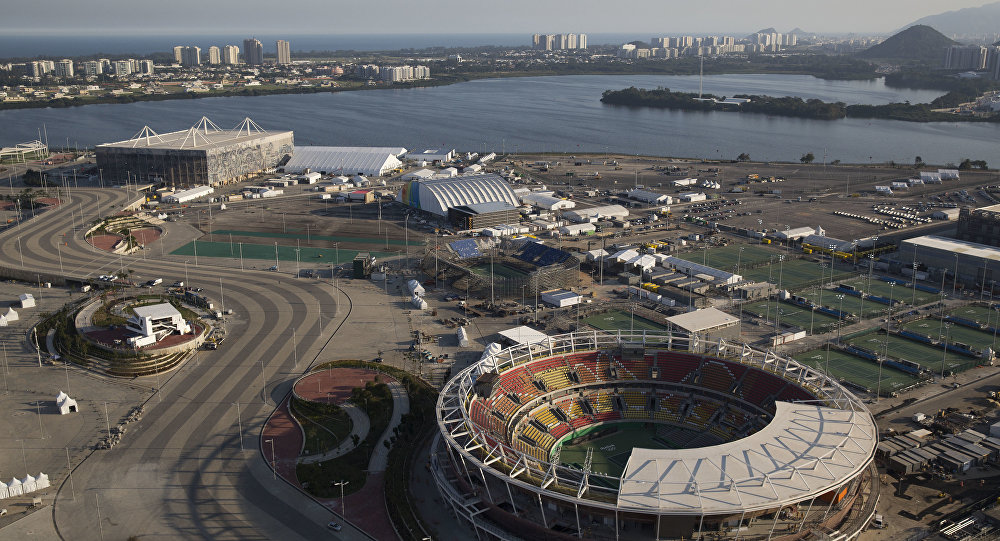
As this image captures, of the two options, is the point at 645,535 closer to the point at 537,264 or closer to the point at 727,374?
the point at 727,374

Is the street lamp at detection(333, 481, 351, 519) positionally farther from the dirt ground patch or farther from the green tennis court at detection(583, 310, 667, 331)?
the dirt ground patch

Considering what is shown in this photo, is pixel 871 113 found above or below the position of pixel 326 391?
above

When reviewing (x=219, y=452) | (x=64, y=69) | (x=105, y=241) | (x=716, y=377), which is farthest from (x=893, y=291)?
(x=64, y=69)

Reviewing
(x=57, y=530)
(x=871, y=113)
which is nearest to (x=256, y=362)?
(x=57, y=530)

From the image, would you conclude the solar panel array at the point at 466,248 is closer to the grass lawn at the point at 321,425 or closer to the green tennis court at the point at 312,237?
the green tennis court at the point at 312,237

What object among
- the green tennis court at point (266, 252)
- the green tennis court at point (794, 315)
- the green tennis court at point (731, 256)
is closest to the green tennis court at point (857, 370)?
the green tennis court at point (794, 315)

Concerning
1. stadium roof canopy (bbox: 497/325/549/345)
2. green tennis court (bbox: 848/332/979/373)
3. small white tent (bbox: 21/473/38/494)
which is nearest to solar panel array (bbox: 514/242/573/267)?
stadium roof canopy (bbox: 497/325/549/345)
